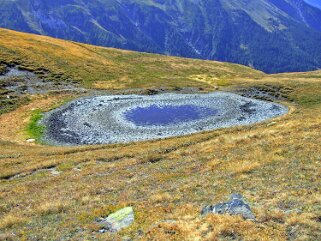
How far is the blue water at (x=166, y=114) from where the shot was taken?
65.4m

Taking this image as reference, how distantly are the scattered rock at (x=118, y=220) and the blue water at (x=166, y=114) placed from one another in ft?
134

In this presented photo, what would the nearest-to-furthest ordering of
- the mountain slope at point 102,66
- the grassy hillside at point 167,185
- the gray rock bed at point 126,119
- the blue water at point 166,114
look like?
1. the grassy hillside at point 167,185
2. the gray rock bed at point 126,119
3. the blue water at point 166,114
4. the mountain slope at point 102,66

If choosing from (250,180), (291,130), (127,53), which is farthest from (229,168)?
(127,53)

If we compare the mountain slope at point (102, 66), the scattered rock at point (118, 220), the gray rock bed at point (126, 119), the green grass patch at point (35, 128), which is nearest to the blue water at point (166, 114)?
the gray rock bed at point (126, 119)

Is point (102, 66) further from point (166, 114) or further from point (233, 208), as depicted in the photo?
point (233, 208)

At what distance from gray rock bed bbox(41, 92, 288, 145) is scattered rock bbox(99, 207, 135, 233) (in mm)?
31165

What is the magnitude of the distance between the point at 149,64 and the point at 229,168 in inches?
3777

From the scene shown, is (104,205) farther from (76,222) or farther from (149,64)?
(149,64)

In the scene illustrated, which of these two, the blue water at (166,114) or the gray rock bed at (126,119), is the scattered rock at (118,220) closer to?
the gray rock bed at (126,119)

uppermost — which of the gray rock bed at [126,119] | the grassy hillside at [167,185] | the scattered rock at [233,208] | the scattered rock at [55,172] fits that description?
the scattered rock at [233,208]

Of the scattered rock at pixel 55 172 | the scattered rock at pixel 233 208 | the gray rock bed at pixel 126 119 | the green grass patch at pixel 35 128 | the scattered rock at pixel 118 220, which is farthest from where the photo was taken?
the green grass patch at pixel 35 128

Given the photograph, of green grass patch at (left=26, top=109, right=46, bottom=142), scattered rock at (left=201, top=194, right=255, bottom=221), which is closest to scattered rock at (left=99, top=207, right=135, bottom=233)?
scattered rock at (left=201, top=194, right=255, bottom=221)

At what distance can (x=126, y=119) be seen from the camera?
6594cm

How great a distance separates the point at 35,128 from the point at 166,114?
23.1 metres
